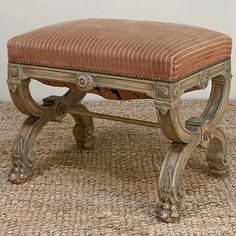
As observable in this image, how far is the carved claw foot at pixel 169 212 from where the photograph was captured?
141cm

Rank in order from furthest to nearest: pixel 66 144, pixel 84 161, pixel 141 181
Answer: pixel 66 144 < pixel 84 161 < pixel 141 181

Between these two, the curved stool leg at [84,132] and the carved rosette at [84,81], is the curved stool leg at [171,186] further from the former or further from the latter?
the curved stool leg at [84,132]

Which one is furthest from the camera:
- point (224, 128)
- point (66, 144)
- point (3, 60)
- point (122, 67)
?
point (3, 60)

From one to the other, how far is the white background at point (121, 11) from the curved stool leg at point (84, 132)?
2.00 feet

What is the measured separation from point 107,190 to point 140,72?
1.14ft

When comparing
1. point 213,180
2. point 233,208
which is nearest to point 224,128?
point 213,180

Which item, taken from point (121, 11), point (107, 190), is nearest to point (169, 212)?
point (107, 190)

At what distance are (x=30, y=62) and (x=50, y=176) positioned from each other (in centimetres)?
32

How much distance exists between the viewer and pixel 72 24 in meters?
1.57

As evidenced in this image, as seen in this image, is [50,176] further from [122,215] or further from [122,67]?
[122,67]

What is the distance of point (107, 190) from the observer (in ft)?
5.17

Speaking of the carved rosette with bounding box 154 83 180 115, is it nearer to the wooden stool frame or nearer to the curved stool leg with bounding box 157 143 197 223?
the wooden stool frame

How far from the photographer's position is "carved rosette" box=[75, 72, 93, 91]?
1.45m

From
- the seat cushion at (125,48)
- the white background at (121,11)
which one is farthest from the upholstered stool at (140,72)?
the white background at (121,11)
